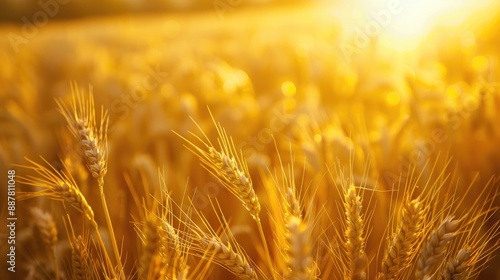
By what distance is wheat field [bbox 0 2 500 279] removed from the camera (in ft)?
2.37

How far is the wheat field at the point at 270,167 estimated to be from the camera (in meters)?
0.72

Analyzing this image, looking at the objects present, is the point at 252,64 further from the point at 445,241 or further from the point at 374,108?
the point at 445,241

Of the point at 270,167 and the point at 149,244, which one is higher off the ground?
the point at 149,244

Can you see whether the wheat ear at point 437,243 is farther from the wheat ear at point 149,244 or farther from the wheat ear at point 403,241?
the wheat ear at point 149,244

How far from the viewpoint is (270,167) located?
4.64 feet

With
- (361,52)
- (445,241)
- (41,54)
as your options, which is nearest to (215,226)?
(445,241)

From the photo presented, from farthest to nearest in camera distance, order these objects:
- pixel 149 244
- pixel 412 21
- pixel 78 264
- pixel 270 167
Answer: pixel 412 21
pixel 270 167
pixel 78 264
pixel 149 244

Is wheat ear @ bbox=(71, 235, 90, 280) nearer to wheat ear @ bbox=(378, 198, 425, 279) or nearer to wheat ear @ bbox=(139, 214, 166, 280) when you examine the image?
wheat ear @ bbox=(139, 214, 166, 280)

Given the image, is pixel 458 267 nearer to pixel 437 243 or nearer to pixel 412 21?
pixel 437 243

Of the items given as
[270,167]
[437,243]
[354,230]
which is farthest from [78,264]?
[270,167]

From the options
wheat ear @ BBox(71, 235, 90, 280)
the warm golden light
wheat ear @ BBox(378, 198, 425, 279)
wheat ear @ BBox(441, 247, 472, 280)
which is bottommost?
wheat ear @ BBox(441, 247, 472, 280)

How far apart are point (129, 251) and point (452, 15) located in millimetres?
2520

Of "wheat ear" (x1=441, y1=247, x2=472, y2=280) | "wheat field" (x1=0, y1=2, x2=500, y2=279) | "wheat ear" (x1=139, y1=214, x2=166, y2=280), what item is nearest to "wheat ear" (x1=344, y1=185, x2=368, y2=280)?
"wheat field" (x1=0, y1=2, x2=500, y2=279)

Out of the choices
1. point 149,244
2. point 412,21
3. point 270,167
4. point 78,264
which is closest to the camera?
point 149,244
